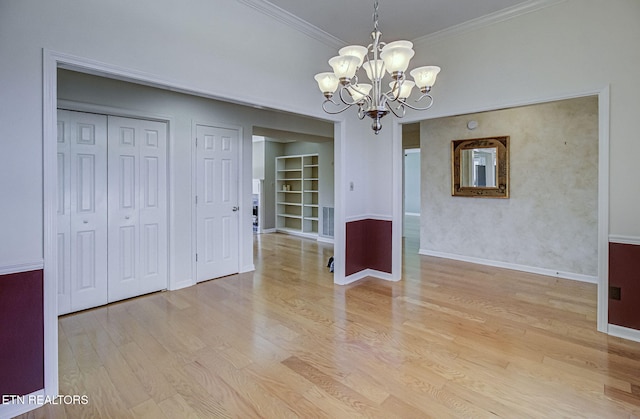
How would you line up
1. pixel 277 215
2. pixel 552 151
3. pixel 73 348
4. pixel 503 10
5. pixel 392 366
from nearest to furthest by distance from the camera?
pixel 392 366 → pixel 73 348 → pixel 503 10 → pixel 552 151 → pixel 277 215

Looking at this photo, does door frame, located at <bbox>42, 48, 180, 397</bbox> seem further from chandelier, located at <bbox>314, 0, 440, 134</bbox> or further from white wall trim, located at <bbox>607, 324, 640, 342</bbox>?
white wall trim, located at <bbox>607, 324, 640, 342</bbox>

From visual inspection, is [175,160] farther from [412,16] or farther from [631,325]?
[631,325]

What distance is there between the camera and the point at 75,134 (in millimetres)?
3240

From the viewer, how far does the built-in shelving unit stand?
8.15m

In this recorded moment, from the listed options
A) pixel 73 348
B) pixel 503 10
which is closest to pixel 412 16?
pixel 503 10

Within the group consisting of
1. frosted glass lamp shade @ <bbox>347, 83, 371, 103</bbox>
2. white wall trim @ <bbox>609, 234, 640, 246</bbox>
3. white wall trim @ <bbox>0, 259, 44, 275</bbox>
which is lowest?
white wall trim @ <bbox>0, 259, 44, 275</bbox>

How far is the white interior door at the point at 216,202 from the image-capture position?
4.25 metres

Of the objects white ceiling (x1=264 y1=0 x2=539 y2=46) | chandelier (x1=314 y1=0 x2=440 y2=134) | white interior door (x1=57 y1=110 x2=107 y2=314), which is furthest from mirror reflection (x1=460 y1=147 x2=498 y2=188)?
white interior door (x1=57 y1=110 x2=107 y2=314)

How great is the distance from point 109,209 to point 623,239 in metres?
4.85

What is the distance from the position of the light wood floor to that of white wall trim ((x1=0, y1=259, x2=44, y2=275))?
0.81 m

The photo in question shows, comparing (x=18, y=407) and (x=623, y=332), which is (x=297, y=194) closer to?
(x=623, y=332)

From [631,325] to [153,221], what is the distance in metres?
4.76

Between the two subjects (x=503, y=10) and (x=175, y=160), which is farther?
(x=175, y=160)

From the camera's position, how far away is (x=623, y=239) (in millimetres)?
2721
